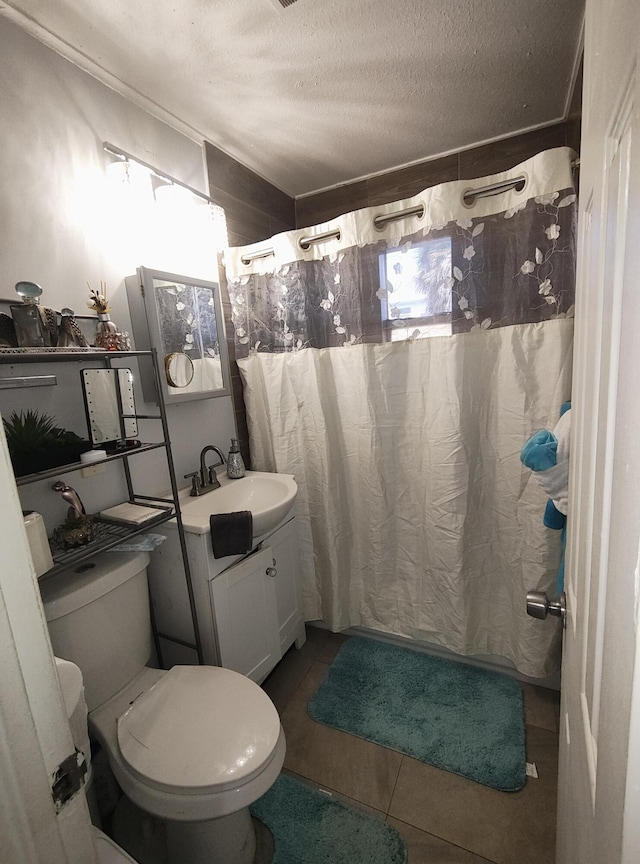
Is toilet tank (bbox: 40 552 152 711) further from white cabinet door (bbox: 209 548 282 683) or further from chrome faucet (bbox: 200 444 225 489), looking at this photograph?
chrome faucet (bbox: 200 444 225 489)

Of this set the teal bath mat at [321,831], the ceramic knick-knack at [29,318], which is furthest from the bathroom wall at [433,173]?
the teal bath mat at [321,831]

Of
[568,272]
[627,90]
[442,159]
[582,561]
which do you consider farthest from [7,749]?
[442,159]

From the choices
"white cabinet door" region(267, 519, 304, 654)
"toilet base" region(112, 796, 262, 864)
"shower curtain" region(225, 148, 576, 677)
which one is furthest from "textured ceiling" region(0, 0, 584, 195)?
"toilet base" region(112, 796, 262, 864)

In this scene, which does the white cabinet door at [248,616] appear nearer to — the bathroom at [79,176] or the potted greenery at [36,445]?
the bathroom at [79,176]

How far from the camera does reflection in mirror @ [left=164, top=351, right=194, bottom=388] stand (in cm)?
159

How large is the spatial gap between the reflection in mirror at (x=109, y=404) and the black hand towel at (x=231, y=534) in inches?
17.6

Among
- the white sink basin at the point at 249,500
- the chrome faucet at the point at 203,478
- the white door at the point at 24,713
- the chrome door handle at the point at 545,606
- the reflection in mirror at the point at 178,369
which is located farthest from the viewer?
the chrome faucet at the point at 203,478

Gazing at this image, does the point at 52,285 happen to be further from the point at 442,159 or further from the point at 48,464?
the point at 442,159

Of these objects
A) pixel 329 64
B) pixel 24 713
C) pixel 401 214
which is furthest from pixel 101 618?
pixel 329 64

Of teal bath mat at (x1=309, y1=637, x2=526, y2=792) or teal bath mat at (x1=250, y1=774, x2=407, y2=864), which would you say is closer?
teal bath mat at (x1=250, y1=774, x2=407, y2=864)

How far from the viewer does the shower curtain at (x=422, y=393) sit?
55.6 inches

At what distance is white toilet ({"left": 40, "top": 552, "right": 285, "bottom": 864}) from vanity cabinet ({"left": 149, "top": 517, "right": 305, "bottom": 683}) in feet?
0.51

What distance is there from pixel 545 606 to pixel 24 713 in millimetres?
852

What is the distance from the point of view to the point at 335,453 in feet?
6.25
